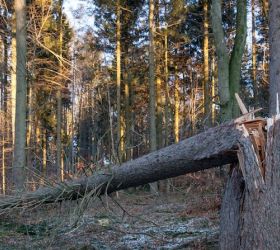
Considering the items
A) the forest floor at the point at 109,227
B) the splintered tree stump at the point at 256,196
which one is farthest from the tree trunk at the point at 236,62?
the splintered tree stump at the point at 256,196

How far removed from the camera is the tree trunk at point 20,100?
434 inches

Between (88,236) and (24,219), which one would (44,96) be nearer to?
(24,219)

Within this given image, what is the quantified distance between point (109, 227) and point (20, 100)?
16.9ft

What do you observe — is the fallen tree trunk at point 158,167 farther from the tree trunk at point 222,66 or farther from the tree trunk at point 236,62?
the tree trunk at point 236,62

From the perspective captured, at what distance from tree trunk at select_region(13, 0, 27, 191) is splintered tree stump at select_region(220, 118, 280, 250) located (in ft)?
26.3

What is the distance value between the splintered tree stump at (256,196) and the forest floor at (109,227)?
177 centimetres

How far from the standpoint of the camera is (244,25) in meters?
8.59

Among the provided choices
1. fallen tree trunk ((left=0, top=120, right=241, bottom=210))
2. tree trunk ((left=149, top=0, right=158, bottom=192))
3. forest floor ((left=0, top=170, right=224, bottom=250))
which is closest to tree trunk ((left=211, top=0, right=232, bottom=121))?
forest floor ((left=0, top=170, right=224, bottom=250))

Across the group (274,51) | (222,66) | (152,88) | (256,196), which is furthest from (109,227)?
(152,88)

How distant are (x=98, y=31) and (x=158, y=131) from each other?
692 cm

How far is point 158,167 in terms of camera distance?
4.89 meters

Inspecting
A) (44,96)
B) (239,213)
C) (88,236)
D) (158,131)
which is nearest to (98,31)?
(44,96)

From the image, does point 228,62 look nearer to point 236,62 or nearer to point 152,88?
point 236,62

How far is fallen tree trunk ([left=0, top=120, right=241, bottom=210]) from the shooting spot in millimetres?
4172
